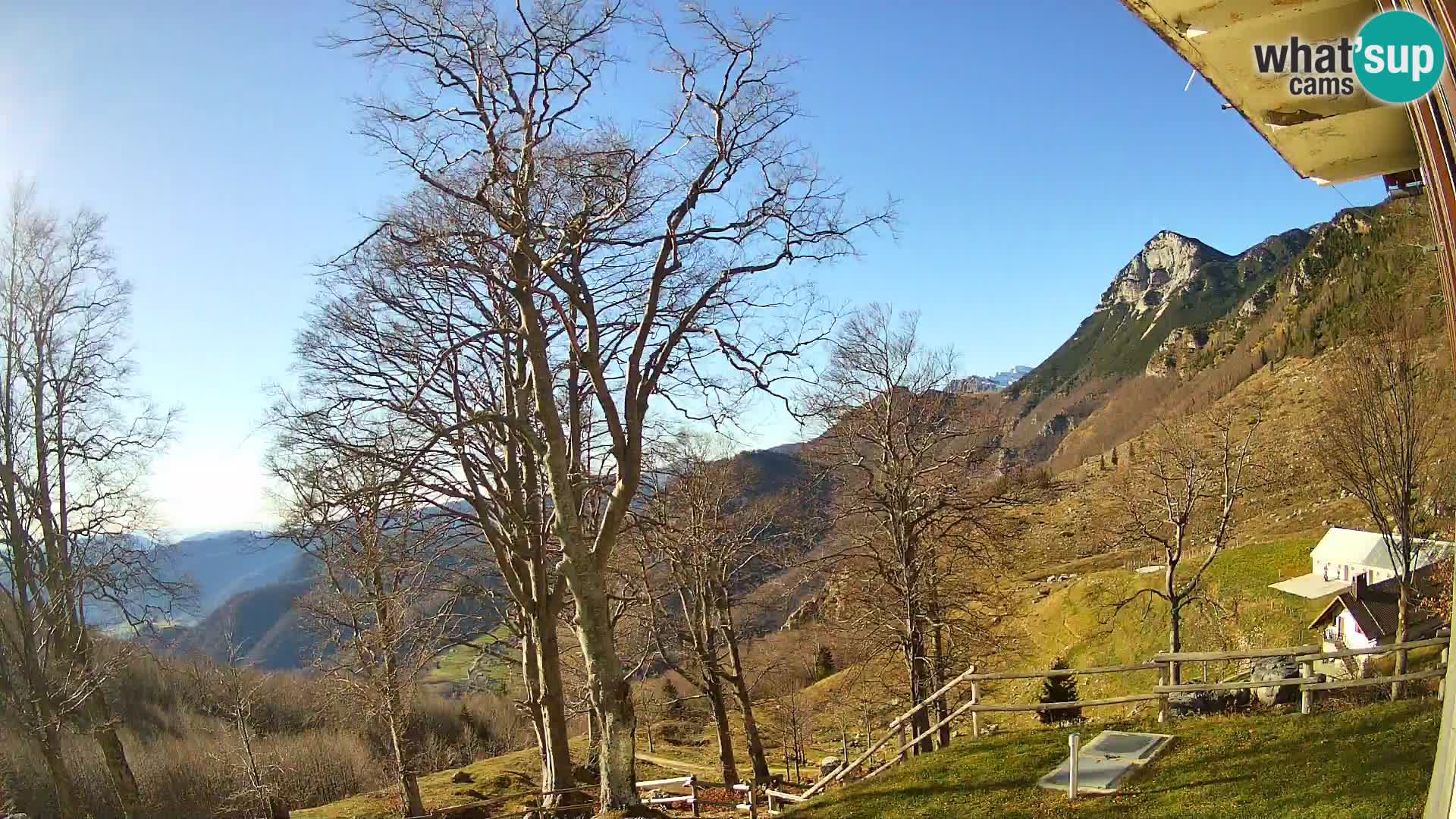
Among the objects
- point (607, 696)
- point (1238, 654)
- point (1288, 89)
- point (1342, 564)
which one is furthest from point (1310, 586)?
point (1288, 89)

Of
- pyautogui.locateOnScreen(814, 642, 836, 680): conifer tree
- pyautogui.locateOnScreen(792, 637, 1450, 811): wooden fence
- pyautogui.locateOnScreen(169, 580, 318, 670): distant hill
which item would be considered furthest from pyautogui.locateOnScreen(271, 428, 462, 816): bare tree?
pyautogui.locateOnScreen(169, 580, 318, 670): distant hill

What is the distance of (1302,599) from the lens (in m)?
33.5

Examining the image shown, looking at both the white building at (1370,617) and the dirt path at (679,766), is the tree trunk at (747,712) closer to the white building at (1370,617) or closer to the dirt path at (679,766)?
the dirt path at (679,766)

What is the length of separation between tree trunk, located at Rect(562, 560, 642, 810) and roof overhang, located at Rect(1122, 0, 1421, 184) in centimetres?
885

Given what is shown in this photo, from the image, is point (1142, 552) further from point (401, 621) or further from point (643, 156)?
point (643, 156)

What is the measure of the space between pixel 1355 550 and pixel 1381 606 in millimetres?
6525

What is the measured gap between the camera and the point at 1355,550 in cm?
3356

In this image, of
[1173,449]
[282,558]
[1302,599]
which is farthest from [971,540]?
[282,558]

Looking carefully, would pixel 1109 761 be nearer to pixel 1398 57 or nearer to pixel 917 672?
pixel 917 672

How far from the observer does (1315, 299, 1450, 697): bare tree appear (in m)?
19.0

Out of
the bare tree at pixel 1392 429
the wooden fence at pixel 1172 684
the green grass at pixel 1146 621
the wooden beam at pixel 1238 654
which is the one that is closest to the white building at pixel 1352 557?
the green grass at pixel 1146 621

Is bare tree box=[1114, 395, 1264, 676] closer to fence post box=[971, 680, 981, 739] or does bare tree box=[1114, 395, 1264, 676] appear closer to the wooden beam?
the wooden beam

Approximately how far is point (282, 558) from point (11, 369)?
371 feet

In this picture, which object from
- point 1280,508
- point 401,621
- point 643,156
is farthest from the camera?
point 1280,508
